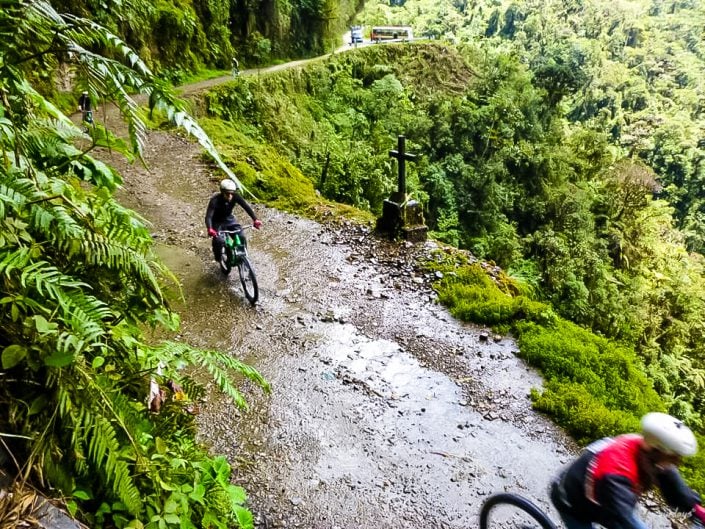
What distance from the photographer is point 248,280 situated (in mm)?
6875

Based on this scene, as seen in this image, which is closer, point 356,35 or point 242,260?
point 242,260

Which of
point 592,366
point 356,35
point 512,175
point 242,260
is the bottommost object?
point 512,175

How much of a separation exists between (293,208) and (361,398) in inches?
240

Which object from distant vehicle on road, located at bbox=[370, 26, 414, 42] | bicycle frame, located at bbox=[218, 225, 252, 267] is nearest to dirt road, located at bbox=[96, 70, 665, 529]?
bicycle frame, located at bbox=[218, 225, 252, 267]

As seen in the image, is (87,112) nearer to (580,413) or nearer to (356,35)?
(580,413)

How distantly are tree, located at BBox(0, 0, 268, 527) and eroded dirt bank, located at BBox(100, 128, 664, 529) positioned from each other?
5.46 feet

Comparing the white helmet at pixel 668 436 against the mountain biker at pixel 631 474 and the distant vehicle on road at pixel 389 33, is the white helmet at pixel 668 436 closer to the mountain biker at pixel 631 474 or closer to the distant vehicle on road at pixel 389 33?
the mountain biker at pixel 631 474

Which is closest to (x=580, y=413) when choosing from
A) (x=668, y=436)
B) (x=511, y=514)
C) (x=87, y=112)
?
(x=511, y=514)

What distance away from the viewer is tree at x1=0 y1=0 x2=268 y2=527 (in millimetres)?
1991

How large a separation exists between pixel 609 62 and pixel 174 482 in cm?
7692

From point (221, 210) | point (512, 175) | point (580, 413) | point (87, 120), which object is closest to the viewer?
point (87, 120)

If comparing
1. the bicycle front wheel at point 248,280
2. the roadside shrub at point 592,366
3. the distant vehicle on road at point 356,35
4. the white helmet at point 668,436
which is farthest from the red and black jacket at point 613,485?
the distant vehicle on road at point 356,35

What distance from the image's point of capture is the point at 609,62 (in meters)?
63.7

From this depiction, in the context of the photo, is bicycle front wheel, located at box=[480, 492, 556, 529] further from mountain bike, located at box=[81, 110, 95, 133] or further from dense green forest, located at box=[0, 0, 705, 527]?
mountain bike, located at box=[81, 110, 95, 133]
